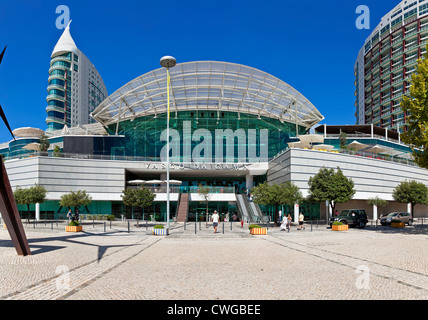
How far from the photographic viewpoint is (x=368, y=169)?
47.5m

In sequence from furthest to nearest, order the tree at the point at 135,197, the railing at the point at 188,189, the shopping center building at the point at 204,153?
the railing at the point at 188,189 → the shopping center building at the point at 204,153 → the tree at the point at 135,197

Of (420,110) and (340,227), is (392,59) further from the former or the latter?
(420,110)

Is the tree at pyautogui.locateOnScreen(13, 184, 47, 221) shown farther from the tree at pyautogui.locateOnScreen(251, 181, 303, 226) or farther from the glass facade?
the tree at pyautogui.locateOnScreen(251, 181, 303, 226)

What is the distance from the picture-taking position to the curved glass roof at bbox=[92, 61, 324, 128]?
47594mm

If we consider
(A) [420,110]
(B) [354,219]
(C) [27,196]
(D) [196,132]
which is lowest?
(B) [354,219]

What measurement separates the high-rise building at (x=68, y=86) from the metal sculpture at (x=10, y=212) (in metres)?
108

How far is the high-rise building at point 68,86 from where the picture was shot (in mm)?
112062

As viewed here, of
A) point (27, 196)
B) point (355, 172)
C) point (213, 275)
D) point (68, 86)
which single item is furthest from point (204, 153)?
point (68, 86)

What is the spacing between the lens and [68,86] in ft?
384

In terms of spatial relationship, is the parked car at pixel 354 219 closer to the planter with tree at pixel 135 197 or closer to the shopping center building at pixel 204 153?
the shopping center building at pixel 204 153

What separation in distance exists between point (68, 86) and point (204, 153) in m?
83.1

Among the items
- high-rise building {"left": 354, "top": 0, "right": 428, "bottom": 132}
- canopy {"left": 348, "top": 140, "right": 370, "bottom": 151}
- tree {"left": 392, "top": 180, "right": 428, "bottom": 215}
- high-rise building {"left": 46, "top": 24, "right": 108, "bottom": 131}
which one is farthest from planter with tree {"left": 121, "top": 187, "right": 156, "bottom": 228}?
high-rise building {"left": 46, "top": 24, "right": 108, "bottom": 131}

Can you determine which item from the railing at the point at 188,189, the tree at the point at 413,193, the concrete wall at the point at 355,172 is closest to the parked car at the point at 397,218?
the concrete wall at the point at 355,172
